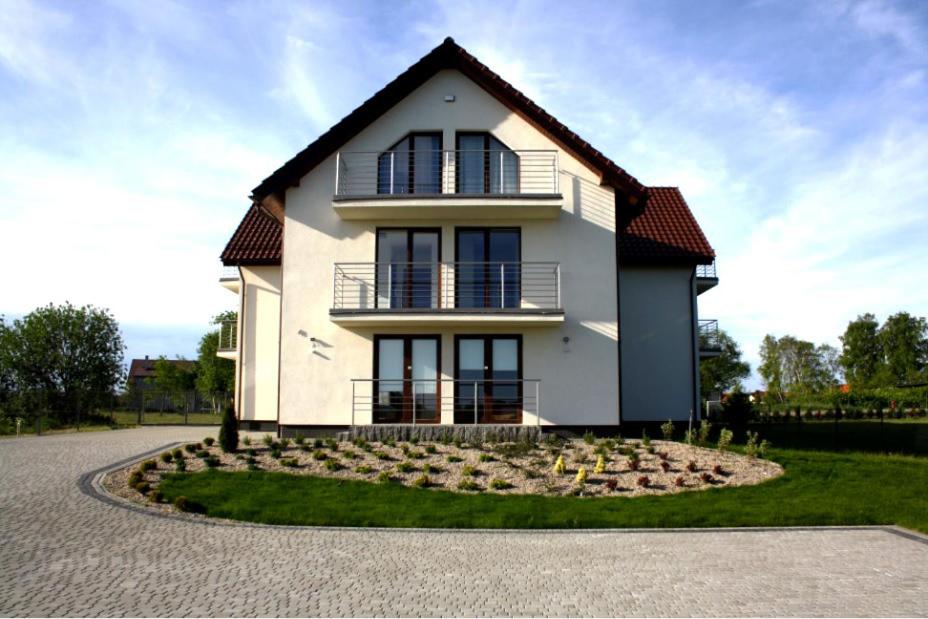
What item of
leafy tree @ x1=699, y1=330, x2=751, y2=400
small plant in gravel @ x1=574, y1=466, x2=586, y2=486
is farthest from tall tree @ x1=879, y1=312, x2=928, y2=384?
small plant in gravel @ x1=574, y1=466, x2=586, y2=486

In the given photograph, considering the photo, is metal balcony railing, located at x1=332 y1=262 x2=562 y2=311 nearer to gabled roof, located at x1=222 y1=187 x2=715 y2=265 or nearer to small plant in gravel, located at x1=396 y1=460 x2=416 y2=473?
gabled roof, located at x1=222 y1=187 x2=715 y2=265

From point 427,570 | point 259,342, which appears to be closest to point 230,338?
point 259,342

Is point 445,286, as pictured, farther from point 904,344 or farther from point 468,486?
point 904,344

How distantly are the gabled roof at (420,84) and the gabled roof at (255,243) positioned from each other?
122 inches

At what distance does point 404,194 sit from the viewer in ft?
55.4

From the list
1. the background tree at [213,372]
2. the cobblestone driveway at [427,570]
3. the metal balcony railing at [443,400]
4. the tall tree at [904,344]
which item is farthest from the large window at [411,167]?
the tall tree at [904,344]

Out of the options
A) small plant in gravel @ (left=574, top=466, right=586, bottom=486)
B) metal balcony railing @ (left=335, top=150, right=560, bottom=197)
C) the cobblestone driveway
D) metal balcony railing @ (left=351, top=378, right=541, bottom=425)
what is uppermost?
metal balcony railing @ (left=335, top=150, right=560, bottom=197)

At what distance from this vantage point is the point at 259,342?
20.1m

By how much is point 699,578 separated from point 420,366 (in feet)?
34.9

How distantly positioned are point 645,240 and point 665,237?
0.64 m

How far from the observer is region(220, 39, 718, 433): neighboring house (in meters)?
16.8

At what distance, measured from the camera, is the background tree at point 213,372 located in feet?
154

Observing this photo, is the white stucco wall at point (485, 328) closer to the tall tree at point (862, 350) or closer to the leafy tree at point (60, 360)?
the leafy tree at point (60, 360)

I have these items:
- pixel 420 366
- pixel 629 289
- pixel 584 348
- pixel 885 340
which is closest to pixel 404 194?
pixel 420 366
